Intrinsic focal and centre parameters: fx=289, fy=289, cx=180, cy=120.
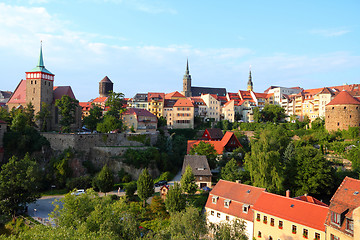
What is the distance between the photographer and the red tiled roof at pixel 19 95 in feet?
200

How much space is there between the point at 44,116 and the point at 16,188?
2241cm

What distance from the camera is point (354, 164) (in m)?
45.2

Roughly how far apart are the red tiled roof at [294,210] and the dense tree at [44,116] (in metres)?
44.6

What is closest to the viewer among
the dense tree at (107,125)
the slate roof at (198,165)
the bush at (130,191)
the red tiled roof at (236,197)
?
the red tiled roof at (236,197)

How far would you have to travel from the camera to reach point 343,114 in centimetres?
6316

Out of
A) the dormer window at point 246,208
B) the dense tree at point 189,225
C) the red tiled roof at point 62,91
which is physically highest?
the red tiled roof at point 62,91

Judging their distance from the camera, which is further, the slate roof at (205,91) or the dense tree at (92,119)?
the slate roof at (205,91)

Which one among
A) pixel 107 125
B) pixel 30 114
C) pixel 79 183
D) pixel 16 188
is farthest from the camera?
pixel 107 125

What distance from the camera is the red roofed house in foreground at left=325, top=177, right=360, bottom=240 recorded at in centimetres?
2189

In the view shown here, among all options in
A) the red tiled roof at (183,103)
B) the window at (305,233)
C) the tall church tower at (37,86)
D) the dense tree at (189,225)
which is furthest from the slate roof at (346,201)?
the red tiled roof at (183,103)

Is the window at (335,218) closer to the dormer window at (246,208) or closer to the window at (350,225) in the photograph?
the window at (350,225)

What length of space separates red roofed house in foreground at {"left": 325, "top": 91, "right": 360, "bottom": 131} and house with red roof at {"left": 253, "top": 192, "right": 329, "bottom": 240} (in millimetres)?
41428

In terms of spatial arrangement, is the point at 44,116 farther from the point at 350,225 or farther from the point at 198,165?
the point at 350,225

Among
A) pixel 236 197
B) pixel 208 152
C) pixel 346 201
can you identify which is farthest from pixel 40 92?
pixel 346 201
